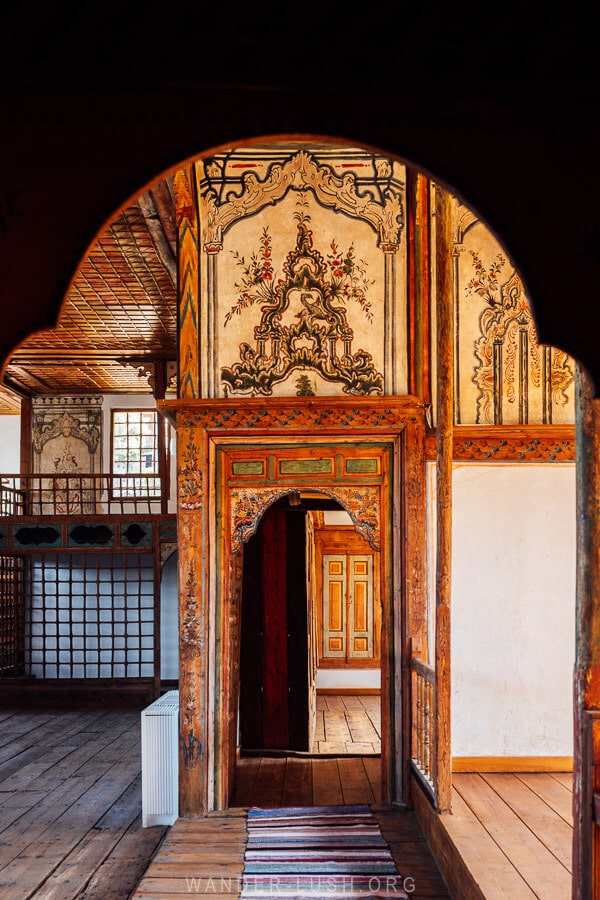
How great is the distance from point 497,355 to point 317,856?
145 inches

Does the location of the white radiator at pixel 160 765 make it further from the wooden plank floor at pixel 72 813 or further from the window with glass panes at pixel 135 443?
the window with glass panes at pixel 135 443

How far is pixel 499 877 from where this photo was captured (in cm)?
406

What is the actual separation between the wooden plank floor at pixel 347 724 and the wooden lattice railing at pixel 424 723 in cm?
254

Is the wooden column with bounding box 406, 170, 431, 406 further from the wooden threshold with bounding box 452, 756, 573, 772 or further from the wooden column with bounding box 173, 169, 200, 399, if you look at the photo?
the wooden threshold with bounding box 452, 756, 573, 772

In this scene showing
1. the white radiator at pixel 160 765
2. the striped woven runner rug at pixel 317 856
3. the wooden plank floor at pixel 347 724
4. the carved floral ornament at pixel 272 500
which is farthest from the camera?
the wooden plank floor at pixel 347 724

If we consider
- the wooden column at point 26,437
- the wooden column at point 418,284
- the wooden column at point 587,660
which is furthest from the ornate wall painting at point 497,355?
the wooden column at point 26,437

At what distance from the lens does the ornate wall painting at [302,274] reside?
657 centimetres

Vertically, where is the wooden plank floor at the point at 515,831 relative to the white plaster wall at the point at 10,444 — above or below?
below

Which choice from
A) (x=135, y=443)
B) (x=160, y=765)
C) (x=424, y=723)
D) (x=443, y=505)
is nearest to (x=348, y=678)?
(x=160, y=765)

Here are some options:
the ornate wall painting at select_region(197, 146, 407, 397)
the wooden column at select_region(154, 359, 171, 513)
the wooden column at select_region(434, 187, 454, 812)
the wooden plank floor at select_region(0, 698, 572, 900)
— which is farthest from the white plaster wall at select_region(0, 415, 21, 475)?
the wooden column at select_region(434, 187, 454, 812)

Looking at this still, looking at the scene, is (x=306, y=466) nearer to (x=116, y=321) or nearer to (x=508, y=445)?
(x=508, y=445)

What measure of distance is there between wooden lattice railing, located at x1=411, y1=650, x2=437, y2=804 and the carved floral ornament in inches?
38.2

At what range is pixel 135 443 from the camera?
1756 centimetres

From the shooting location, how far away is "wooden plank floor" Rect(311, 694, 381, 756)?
8.97 metres
